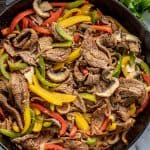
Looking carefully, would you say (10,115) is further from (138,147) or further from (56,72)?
(138,147)

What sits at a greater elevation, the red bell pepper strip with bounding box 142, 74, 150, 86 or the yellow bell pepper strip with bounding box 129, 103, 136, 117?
the red bell pepper strip with bounding box 142, 74, 150, 86

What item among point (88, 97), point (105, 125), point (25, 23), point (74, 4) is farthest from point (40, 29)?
point (105, 125)

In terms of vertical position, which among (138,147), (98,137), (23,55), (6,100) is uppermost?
(23,55)

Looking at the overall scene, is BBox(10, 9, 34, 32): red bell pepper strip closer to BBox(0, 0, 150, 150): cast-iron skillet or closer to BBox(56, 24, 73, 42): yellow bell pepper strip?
BBox(0, 0, 150, 150): cast-iron skillet

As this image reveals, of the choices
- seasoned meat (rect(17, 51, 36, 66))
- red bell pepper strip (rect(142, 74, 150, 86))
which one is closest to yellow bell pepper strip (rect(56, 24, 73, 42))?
seasoned meat (rect(17, 51, 36, 66))

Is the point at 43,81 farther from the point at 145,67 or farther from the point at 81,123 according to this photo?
the point at 145,67

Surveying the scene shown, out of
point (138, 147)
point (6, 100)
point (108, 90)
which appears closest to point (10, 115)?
point (6, 100)
